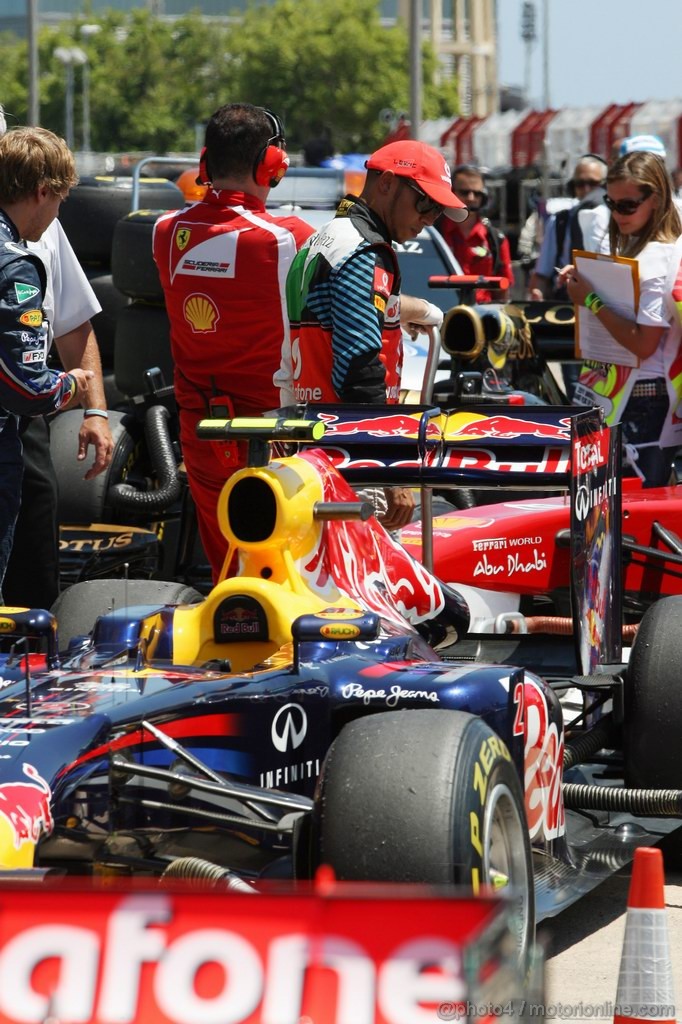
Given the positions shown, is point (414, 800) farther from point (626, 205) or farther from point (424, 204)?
point (626, 205)

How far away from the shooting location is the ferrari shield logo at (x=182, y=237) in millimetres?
5277

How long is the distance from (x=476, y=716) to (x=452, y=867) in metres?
0.43

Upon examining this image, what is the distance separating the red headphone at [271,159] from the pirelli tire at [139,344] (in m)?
3.55

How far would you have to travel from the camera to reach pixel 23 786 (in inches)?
122

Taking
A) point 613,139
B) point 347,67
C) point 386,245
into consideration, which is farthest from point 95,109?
point 386,245

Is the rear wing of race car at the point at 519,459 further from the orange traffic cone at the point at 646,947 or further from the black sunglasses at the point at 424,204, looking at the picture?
the orange traffic cone at the point at 646,947

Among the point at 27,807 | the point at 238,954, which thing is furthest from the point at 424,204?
the point at 238,954

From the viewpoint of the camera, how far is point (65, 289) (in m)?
5.38

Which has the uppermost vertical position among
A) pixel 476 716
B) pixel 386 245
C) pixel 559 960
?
pixel 386 245

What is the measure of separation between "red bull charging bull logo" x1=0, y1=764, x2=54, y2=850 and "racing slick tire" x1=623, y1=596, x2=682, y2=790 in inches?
72.8

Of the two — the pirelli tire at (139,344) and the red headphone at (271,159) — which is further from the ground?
the red headphone at (271,159)

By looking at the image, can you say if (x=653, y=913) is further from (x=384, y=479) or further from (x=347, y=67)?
(x=347, y=67)

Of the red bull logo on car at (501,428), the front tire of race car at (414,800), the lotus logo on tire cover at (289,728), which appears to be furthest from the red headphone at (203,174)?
the front tire of race car at (414,800)

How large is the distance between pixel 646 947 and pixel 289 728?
90cm
